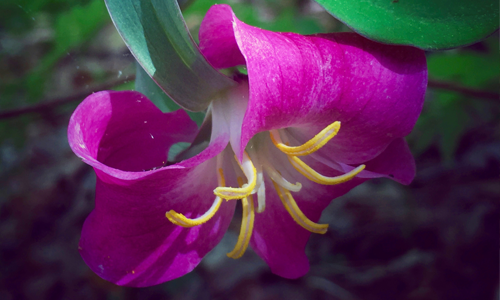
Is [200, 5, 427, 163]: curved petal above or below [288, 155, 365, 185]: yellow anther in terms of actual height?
above

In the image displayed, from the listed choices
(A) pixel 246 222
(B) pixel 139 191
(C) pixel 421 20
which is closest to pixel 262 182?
(A) pixel 246 222

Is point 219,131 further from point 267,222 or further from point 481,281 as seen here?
point 481,281

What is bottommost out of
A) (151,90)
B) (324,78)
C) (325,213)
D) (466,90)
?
(325,213)

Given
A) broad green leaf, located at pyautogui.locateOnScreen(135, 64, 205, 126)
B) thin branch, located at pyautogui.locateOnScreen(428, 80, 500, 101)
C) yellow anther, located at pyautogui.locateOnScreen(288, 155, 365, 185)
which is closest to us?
yellow anther, located at pyautogui.locateOnScreen(288, 155, 365, 185)

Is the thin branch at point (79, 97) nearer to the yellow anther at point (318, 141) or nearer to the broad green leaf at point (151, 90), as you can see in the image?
the broad green leaf at point (151, 90)

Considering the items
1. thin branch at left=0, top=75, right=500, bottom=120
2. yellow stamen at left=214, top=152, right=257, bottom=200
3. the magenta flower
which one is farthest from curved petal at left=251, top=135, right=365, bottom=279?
thin branch at left=0, top=75, right=500, bottom=120

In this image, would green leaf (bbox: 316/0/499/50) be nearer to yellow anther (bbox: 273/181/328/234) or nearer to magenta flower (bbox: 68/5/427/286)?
magenta flower (bbox: 68/5/427/286)

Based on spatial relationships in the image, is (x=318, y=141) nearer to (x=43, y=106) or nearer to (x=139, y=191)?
(x=139, y=191)
